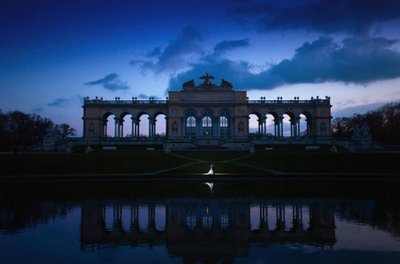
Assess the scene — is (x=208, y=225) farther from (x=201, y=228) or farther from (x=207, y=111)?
(x=207, y=111)

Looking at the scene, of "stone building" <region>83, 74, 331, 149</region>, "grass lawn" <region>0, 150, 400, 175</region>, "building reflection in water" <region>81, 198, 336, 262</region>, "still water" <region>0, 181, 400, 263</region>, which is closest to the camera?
"still water" <region>0, 181, 400, 263</region>

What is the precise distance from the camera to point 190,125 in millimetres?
83812

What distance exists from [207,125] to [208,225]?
6840 centimetres

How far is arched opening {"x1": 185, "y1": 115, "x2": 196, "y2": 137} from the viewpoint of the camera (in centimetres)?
8351

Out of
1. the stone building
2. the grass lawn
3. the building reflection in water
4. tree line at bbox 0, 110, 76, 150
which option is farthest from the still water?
tree line at bbox 0, 110, 76, 150

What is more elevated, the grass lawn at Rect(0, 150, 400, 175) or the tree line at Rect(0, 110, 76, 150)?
the tree line at Rect(0, 110, 76, 150)

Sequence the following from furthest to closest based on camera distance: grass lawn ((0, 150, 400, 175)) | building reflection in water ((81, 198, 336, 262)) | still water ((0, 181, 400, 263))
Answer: grass lawn ((0, 150, 400, 175)) < building reflection in water ((81, 198, 336, 262)) < still water ((0, 181, 400, 263))

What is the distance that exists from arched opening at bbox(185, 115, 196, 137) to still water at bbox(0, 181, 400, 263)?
5885 centimetres

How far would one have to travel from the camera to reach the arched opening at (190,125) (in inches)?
3288

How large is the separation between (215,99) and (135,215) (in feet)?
218

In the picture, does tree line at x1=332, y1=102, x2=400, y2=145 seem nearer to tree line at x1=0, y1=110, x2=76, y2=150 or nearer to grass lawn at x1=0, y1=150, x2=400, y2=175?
grass lawn at x1=0, y1=150, x2=400, y2=175

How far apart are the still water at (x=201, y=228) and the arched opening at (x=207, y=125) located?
5896 cm

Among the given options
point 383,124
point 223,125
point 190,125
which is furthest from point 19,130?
point 383,124

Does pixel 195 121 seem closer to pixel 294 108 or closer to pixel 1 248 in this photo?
pixel 294 108
